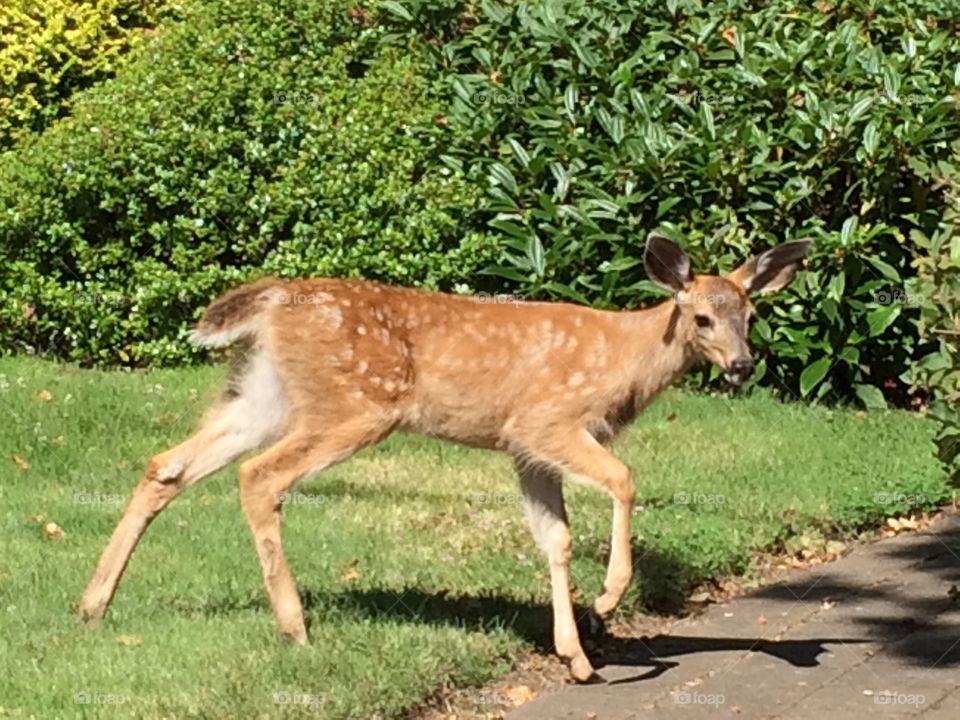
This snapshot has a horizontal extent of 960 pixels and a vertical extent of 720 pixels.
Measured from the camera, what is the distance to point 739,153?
1284 cm

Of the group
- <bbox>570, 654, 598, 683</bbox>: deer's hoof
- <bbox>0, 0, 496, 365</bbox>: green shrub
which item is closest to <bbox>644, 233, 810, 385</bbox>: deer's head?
<bbox>570, 654, 598, 683</bbox>: deer's hoof

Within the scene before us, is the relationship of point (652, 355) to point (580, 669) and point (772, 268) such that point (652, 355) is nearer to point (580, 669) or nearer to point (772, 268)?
point (772, 268)

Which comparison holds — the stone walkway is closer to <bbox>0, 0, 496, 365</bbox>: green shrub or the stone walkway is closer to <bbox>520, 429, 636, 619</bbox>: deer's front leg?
<bbox>520, 429, 636, 619</bbox>: deer's front leg

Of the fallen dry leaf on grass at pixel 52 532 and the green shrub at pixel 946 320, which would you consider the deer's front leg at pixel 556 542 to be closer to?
the green shrub at pixel 946 320

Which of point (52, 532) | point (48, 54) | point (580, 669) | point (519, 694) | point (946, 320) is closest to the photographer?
point (519, 694)

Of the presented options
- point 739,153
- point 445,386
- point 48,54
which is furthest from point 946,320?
point 48,54

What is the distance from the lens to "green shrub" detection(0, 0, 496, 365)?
12922 millimetres

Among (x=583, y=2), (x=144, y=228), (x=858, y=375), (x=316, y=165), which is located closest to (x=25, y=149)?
(x=144, y=228)

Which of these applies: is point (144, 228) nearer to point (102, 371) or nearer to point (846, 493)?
point (102, 371)

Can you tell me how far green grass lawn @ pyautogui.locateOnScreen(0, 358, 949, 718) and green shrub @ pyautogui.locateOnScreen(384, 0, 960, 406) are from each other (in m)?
0.65

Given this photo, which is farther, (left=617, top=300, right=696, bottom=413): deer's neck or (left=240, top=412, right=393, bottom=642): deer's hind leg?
(left=617, top=300, right=696, bottom=413): deer's neck

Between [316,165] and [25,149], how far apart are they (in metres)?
1.88

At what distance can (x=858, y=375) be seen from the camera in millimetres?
12852

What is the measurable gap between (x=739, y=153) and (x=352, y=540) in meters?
4.35
